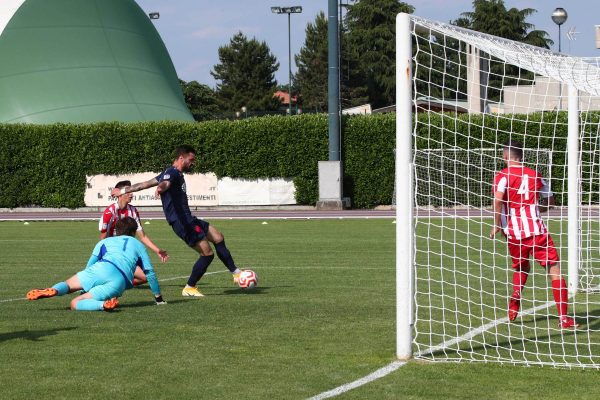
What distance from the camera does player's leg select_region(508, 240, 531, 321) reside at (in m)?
10.7

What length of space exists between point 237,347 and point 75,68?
50.4 metres

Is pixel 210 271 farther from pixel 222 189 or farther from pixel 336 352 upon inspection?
pixel 222 189

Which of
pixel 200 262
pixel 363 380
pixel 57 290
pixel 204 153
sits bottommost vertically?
pixel 363 380

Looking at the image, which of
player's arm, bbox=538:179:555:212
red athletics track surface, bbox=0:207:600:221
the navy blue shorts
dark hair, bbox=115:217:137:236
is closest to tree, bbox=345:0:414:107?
red athletics track surface, bbox=0:207:600:221

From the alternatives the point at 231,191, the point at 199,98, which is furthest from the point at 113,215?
the point at 199,98

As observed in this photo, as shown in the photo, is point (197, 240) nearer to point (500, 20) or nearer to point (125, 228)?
point (125, 228)

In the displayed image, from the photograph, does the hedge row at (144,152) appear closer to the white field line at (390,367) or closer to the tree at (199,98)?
the white field line at (390,367)

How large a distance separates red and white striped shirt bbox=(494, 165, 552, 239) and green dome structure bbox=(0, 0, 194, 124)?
45.6m

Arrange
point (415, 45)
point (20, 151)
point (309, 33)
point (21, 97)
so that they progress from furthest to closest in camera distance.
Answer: point (309, 33)
point (21, 97)
point (20, 151)
point (415, 45)

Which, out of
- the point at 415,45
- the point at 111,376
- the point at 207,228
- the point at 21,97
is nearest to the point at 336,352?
the point at 111,376

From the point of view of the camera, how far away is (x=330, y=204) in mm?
41281

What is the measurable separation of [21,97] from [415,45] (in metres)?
47.7

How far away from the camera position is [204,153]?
4322 cm

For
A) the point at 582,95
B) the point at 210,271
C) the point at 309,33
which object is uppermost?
the point at 309,33
